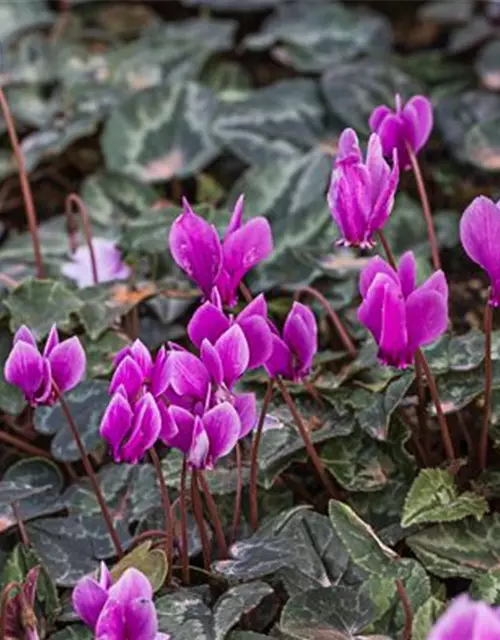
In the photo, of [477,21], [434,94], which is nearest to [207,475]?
[434,94]

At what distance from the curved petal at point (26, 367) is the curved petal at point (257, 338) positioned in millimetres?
180

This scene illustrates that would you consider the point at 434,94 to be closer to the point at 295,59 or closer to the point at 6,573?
the point at 295,59

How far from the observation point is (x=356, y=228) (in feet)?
3.87

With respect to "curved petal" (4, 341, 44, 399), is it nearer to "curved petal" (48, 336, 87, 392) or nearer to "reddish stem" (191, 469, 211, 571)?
"curved petal" (48, 336, 87, 392)

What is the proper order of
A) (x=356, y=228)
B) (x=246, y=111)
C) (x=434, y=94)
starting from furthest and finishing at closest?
(x=434, y=94), (x=246, y=111), (x=356, y=228)

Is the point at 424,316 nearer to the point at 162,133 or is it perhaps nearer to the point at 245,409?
the point at 245,409

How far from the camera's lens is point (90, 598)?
1.03 meters

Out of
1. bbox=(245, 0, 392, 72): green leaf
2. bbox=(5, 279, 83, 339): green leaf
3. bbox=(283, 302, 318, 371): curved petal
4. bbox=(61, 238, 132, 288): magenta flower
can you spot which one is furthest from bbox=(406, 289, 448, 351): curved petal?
bbox=(245, 0, 392, 72): green leaf

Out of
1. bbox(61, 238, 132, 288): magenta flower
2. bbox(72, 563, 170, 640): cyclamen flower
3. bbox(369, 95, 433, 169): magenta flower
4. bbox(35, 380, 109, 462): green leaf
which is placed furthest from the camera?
bbox(61, 238, 132, 288): magenta flower

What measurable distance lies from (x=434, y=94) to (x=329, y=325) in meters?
0.82

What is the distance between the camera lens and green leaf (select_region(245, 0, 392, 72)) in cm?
251

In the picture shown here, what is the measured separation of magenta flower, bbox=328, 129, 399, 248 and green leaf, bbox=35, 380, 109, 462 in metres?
0.45

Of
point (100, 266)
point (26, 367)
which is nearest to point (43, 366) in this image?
point (26, 367)

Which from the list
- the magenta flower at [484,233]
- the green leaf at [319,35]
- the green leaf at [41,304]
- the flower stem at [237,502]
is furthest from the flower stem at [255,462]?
the green leaf at [319,35]
